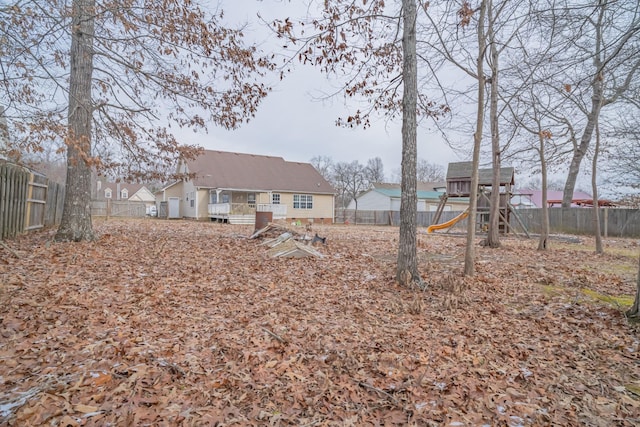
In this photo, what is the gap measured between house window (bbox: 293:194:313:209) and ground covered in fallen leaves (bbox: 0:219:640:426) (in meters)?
22.1

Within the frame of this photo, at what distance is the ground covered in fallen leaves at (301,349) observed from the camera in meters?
2.40

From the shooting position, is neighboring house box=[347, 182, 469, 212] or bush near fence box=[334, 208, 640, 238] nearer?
bush near fence box=[334, 208, 640, 238]

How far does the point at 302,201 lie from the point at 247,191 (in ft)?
16.4

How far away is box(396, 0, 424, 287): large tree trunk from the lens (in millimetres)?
5547

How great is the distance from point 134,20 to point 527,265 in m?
9.53

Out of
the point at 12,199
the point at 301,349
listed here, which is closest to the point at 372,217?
the point at 12,199

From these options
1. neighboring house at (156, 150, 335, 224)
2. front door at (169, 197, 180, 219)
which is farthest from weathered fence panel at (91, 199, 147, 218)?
front door at (169, 197, 180, 219)

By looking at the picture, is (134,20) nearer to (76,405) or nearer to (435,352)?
(76,405)

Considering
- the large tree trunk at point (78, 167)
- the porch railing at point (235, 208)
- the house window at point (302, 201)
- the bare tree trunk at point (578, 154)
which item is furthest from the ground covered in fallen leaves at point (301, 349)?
the house window at point (302, 201)

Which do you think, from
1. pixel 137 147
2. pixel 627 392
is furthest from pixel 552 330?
pixel 137 147

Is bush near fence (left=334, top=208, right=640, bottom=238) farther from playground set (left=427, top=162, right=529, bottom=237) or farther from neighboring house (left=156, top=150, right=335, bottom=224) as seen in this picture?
neighboring house (left=156, top=150, right=335, bottom=224)

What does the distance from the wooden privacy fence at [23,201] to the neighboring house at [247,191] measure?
40.3 ft

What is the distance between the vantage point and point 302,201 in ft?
93.4

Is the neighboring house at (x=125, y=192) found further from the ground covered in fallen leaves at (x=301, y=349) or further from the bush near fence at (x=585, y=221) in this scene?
the ground covered in fallen leaves at (x=301, y=349)
